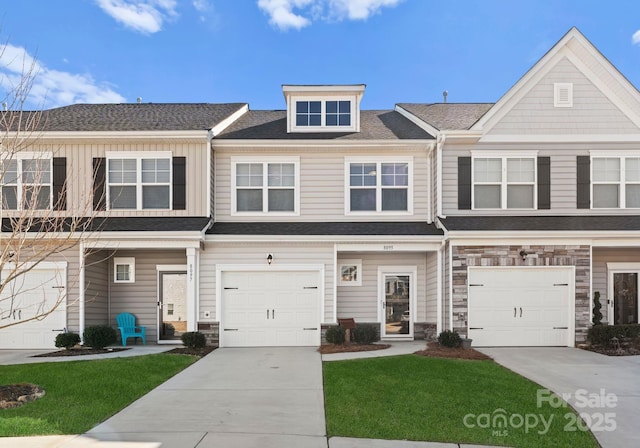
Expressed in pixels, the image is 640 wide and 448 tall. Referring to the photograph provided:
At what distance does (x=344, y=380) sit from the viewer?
8828mm

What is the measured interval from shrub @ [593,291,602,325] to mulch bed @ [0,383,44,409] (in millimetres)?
12991

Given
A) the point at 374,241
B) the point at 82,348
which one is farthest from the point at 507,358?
the point at 82,348

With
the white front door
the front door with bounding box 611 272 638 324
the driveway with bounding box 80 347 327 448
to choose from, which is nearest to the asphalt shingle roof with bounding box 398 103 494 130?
the white front door

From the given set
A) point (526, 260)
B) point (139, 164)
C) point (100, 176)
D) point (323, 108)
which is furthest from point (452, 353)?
point (100, 176)

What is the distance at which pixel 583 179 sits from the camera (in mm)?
14164

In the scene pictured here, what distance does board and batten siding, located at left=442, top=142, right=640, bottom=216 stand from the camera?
46.4 ft

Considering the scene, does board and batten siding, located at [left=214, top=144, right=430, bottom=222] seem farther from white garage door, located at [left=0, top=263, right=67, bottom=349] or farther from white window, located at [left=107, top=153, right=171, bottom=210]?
white garage door, located at [left=0, top=263, right=67, bottom=349]

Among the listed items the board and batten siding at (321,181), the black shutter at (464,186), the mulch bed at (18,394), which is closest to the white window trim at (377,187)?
the board and batten siding at (321,181)

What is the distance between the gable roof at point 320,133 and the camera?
14.7 metres

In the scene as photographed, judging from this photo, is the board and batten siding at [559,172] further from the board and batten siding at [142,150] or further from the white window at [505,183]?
the board and batten siding at [142,150]

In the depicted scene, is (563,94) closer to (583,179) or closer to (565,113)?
(565,113)

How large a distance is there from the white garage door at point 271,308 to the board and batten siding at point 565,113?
7011 mm

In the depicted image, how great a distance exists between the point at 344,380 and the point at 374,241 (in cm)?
526

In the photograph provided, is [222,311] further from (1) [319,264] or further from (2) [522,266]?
(2) [522,266]
